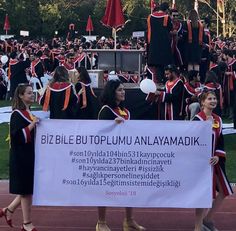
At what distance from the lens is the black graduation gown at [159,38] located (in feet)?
48.9

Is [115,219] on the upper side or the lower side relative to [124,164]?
lower

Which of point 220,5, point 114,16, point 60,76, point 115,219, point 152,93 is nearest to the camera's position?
point 115,219

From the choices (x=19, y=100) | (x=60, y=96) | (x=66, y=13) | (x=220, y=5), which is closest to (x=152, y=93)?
(x=60, y=96)

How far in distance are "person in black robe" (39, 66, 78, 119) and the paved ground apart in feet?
8.78

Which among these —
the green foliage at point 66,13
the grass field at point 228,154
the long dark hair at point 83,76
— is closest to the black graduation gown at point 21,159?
the grass field at point 228,154

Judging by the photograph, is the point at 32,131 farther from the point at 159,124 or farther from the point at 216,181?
the point at 216,181

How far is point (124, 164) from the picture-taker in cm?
748

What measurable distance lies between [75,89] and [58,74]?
1.97ft

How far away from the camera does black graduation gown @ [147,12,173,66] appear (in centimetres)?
1489

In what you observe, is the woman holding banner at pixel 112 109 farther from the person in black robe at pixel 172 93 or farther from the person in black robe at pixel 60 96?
the person in black robe at pixel 172 93

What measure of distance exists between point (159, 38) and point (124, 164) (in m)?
7.76

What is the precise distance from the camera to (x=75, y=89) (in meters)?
12.6

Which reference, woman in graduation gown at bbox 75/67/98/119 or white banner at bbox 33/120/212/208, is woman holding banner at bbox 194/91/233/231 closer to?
white banner at bbox 33/120/212/208

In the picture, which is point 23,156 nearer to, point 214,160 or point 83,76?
point 214,160
